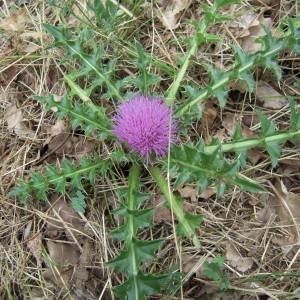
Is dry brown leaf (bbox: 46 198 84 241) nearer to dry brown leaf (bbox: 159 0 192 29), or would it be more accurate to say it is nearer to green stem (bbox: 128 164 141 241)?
green stem (bbox: 128 164 141 241)

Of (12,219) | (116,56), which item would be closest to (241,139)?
(116,56)

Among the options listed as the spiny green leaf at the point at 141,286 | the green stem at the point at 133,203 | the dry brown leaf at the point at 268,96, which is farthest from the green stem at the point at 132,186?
the dry brown leaf at the point at 268,96

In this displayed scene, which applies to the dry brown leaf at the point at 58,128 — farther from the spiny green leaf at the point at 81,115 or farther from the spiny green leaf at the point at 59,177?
the spiny green leaf at the point at 59,177

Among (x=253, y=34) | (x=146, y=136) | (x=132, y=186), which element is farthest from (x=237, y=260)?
(x=253, y=34)

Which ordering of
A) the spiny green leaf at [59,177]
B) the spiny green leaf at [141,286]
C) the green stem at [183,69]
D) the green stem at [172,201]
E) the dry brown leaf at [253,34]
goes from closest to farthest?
the spiny green leaf at [141,286] → the green stem at [172,201] → the spiny green leaf at [59,177] → the green stem at [183,69] → the dry brown leaf at [253,34]

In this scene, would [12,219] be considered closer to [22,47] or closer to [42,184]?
[42,184]

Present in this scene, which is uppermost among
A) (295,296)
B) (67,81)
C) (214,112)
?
(67,81)
